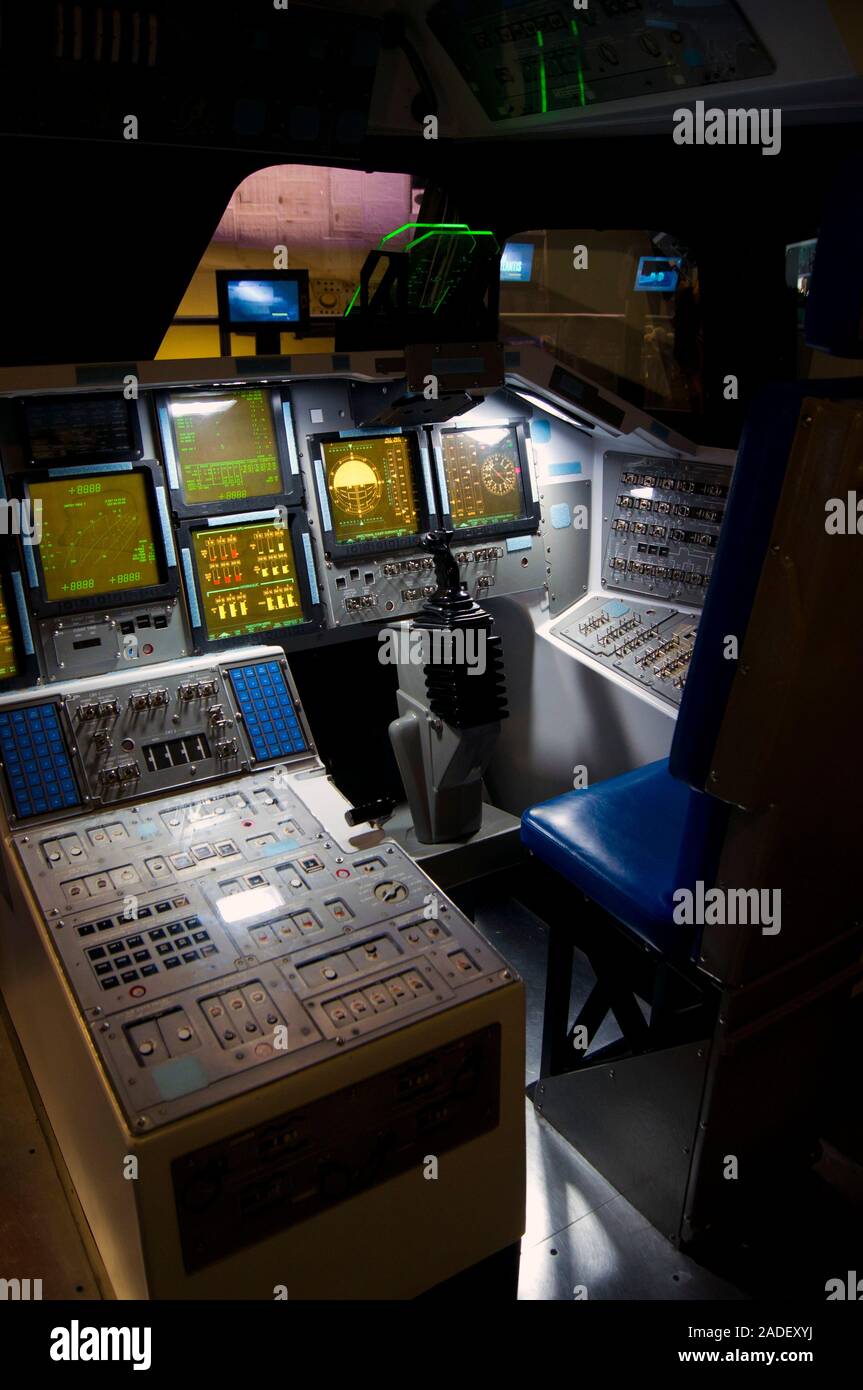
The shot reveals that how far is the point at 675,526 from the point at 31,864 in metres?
2.15

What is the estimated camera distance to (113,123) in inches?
92.1

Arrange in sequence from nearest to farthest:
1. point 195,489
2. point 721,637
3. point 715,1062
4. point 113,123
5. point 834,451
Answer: point 834,451, point 721,637, point 715,1062, point 113,123, point 195,489

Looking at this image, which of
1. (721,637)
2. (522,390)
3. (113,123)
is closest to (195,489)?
(113,123)

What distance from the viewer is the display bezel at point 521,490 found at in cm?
303

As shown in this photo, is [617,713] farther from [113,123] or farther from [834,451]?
[113,123]

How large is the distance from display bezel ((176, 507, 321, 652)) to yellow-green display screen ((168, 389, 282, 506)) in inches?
2.5

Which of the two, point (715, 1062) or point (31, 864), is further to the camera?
point (31, 864)

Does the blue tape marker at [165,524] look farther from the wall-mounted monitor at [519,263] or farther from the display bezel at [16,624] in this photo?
the wall-mounted monitor at [519,263]

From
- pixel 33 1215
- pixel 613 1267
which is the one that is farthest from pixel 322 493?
pixel 613 1267

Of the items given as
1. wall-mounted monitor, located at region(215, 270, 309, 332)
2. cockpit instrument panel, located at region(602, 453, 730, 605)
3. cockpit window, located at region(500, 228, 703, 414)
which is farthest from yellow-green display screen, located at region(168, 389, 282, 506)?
cockpit window, located at region(500, 228, 703, 414)

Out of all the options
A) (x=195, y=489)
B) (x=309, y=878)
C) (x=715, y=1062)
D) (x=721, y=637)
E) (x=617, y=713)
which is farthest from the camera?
(x=617, y=713)

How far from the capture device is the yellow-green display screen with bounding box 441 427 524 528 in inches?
122

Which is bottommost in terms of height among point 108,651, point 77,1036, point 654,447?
point 77,1036

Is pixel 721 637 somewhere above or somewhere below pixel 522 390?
below
